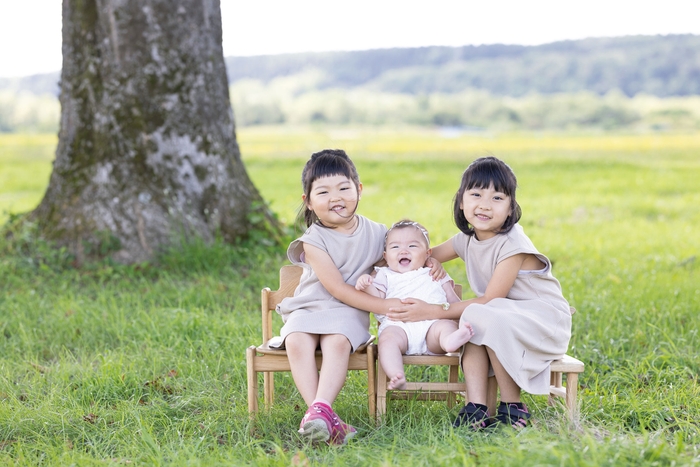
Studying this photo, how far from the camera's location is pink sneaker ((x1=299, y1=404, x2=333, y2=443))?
10.2 feet

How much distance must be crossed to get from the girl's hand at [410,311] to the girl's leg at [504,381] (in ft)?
1.21

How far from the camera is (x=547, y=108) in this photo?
66812 millimetres

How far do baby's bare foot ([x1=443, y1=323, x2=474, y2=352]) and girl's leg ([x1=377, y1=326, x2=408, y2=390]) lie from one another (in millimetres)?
234

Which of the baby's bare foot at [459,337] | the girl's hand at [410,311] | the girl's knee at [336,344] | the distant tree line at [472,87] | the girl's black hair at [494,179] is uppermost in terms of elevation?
the distant tree line at [472,87]

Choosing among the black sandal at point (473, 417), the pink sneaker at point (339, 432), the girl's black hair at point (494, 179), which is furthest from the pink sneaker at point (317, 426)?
the girl's black hair at point (494, 179)

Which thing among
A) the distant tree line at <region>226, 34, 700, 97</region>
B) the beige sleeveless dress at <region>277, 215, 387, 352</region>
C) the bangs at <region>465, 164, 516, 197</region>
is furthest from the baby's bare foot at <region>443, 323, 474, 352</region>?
the distant tree line at <region>226, 34, 700, 97</region>

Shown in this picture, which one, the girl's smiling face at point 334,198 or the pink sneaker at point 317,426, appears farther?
the girl's smiling face at point 334,198

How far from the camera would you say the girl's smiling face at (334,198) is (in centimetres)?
367

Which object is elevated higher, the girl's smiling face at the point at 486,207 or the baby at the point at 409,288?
the girl's smiling face at the point at 486,207

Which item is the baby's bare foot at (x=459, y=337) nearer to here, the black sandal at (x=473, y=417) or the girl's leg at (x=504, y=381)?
the girl's leg at (x=504, y=381)

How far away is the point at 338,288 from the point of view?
3.62m

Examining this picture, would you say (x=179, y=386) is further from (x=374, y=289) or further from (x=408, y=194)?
(x=408, y=194)

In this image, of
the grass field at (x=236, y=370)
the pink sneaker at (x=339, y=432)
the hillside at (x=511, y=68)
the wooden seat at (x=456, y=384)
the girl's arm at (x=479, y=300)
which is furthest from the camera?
the hillside at (x=511, y=68)

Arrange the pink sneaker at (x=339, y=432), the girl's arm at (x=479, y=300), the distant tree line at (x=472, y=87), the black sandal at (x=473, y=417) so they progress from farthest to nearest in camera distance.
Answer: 1. the distant tree line at (x=472, y=87)
2. the girl's arm at (x=479, y=300)
3. the black sandal at (x=473, y=417)
4. the pink sneaker at (x=339, y=432)
